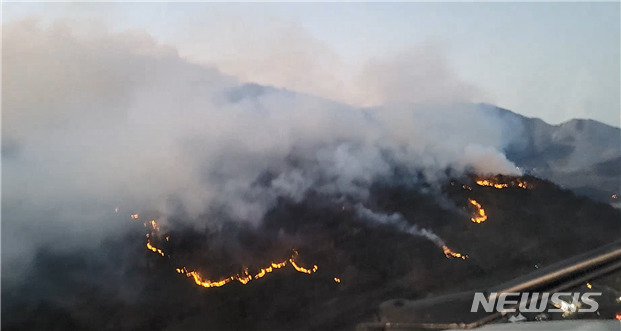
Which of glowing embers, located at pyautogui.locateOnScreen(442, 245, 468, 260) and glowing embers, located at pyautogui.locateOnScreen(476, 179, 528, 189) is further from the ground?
glowing embers, located at pyautogui.locateOnScreen(476, 179, 528, 189)

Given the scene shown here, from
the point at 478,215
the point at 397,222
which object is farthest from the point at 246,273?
the point at 478,215

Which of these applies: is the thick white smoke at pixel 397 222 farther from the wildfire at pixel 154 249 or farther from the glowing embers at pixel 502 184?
the wildfire at pixel 154 249

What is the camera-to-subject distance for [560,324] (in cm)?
439

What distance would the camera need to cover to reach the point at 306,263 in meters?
19.3

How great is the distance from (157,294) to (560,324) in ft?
56.5

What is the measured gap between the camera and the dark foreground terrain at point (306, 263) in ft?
52.9

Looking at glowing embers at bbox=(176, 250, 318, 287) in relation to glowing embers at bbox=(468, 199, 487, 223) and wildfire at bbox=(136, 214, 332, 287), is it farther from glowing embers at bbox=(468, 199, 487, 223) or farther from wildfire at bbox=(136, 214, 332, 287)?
glowing embers at bbox=(468, 199, 487, 223)

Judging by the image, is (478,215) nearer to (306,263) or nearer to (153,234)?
(306,263)

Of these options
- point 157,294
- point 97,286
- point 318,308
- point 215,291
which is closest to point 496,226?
point 318,308

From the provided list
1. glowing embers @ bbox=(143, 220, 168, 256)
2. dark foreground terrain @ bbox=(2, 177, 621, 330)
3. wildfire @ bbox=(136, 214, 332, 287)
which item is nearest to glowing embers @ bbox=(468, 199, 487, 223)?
dark foreground terrain @ bbox=(2, 177, 621, 330)

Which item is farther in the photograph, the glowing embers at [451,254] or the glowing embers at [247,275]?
the glowing embers at [247,275]

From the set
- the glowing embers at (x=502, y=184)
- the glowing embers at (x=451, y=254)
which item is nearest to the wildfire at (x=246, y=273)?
the glowing embers at (x=451, y=254)

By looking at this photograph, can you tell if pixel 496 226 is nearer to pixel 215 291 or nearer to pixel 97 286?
pixel 215 291

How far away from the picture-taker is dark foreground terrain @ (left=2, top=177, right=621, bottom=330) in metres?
16.1
